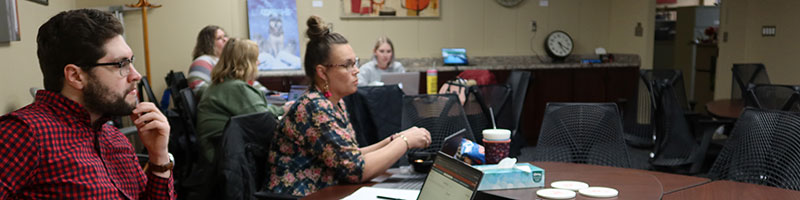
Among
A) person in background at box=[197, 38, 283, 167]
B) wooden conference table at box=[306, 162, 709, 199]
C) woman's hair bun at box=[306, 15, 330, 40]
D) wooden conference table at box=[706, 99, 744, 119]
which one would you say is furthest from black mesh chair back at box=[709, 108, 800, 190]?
person in background at box=[197, 38, 283, 167]

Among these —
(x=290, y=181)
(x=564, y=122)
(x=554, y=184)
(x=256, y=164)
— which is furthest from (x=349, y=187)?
(x=564, y=122)

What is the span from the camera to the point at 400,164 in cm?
296

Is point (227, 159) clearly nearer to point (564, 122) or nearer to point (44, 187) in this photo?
point (44, 187)

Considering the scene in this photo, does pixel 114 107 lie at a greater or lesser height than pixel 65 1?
lesser

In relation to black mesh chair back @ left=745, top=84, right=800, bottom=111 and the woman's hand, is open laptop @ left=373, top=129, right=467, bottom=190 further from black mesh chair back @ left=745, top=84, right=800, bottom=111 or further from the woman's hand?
black mesh chair back @ left=745, top=84, right=800, bottom=111

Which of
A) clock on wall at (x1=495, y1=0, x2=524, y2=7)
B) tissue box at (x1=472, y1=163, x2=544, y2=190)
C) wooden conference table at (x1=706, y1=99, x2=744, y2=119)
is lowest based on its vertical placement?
wooden conference table at (x1=706, y1=99, x2=744, y2=119)

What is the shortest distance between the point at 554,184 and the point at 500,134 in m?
0.24

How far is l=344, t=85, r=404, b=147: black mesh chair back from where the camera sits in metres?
4.13

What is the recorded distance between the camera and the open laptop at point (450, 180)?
1551 mm

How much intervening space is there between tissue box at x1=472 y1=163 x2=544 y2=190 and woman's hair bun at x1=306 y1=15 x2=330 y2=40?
2.71 feet

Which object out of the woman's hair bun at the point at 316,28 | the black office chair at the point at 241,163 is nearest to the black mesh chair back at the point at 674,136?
the woman's hair bun at the point at 316,28

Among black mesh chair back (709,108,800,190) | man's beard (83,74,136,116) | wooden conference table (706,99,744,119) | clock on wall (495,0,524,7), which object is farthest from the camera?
clock on wall (495,0,524,7)

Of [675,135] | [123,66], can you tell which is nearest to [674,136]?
[675,135]

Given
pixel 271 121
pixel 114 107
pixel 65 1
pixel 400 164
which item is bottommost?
pixel 400 164
